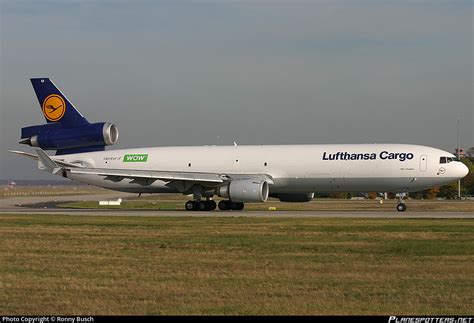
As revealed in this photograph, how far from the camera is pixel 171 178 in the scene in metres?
46.8

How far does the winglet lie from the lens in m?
46.4

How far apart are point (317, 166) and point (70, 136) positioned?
17184 millimetres

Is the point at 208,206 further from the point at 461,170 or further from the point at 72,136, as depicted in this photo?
the point at 461,170

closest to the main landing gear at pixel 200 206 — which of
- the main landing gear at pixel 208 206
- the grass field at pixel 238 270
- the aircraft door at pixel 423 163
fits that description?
the main landing gear at pixel 208 206

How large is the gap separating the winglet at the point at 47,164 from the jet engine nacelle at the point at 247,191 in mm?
10767

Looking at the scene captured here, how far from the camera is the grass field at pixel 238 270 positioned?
1266 centimetres

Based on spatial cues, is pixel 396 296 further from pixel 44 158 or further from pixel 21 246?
pixel 44 158

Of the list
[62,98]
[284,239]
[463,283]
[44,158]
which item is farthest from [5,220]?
[463,283]

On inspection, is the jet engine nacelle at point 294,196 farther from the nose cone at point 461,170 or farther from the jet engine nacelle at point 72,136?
the jet engine nacelle at point 72,136

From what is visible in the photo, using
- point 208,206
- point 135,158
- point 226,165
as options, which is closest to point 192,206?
point 208,206

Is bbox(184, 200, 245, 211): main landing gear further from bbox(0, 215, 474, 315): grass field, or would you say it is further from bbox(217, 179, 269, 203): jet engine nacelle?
bbox(0, 215, 474, 315): grass field

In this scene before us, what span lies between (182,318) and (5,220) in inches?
999

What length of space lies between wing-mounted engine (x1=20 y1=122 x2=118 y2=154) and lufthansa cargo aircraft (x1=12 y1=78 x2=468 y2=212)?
0.22 feet

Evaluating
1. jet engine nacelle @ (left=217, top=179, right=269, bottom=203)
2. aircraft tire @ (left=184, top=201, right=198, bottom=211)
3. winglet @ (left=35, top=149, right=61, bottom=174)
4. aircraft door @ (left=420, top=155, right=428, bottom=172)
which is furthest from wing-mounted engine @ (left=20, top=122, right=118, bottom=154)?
aircraft door @ (left=420, top=155, right=428, bottom=172)
